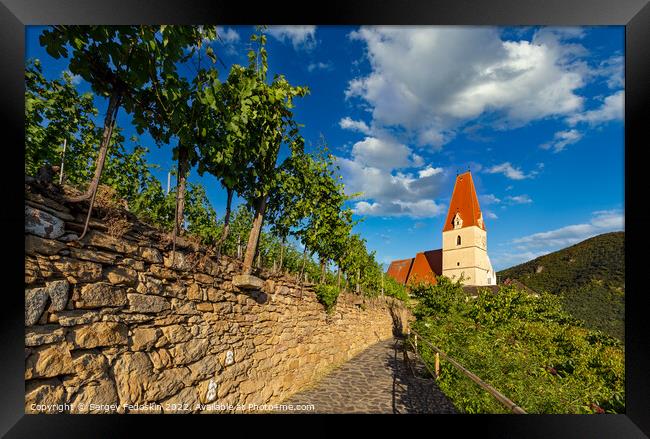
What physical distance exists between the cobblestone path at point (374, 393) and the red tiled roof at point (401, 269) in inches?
868

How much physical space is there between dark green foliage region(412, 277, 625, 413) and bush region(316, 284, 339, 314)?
81.1 inches

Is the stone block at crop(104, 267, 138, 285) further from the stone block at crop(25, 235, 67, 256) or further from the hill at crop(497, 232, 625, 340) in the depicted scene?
the hill at crop(497, 232, 625, 340)

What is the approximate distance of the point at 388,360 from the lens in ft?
20.4

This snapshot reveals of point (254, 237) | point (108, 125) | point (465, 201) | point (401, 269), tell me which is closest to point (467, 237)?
point (465, 201)

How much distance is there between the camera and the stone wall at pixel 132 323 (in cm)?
134

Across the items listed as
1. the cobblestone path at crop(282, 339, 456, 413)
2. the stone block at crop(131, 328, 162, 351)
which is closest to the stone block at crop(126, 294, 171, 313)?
the stone block at crop(131, 328, 162, 351)

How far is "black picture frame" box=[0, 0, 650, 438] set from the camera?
1.40 metres

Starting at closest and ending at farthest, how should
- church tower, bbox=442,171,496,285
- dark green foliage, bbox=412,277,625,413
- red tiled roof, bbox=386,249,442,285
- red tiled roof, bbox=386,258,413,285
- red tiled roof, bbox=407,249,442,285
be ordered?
dark green foliage, bbox=412,277,625,413, church tower, bbox=442,171,496,285, red tiled roof, bbox=407,249,442,285, red tiled roof, bbox=386,249,442,285, red tiled roof, bbox=386,258,413,285
